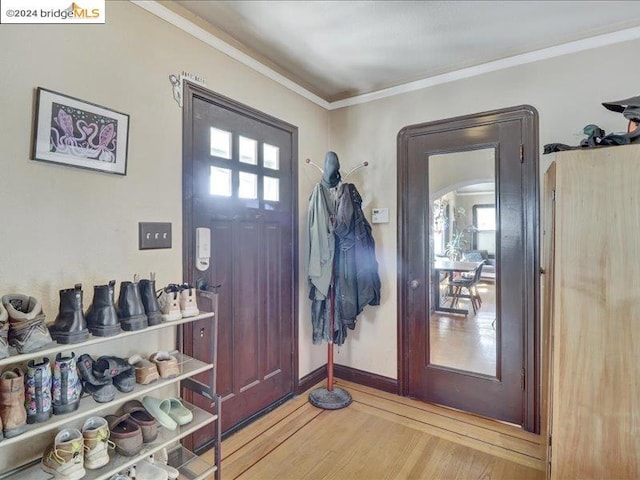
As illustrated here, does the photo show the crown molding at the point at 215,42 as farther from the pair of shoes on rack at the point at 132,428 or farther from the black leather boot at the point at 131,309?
the pair of shoes on rack at the point at 132,428

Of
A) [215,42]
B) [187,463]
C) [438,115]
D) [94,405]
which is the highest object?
[215,42]

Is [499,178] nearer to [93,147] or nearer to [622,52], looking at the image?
[622,52]

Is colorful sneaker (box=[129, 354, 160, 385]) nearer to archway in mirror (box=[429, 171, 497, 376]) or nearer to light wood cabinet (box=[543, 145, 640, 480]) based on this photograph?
light wood cabinet (box=[543, 145, 640, 480])

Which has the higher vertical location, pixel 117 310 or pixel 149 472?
pixel 117 310

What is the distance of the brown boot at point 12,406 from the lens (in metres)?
1.00

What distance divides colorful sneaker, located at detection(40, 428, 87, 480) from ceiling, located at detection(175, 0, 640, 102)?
2030 millimetres

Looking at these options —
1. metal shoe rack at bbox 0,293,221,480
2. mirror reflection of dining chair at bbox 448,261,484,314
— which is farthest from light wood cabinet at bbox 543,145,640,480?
metal shoe rack at bbox 0,293,221,480

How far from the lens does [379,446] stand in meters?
1.98

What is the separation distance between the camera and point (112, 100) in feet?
4.90

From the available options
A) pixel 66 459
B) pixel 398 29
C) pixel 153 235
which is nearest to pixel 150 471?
pixel 66 459

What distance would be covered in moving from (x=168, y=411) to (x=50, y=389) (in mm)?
558

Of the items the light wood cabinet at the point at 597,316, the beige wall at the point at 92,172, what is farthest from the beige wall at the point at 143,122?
the light wood cabinet at the point at 597,316

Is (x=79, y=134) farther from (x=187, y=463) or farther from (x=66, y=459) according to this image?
(x=187, y=463)

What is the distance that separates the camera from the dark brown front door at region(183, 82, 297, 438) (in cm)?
190
